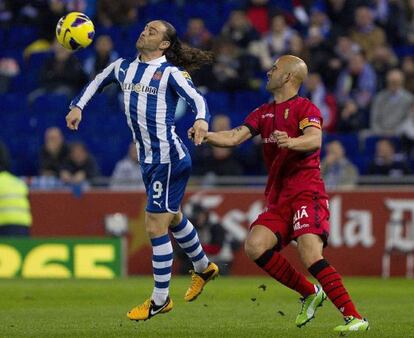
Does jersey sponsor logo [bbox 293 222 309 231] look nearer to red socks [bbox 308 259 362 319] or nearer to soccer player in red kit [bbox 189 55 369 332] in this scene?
soccer player in red kit [bbox 189 55 369 332]

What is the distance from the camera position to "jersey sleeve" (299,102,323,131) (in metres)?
9.15

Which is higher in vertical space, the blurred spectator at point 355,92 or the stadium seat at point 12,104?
the blurred spectator at point 355,92

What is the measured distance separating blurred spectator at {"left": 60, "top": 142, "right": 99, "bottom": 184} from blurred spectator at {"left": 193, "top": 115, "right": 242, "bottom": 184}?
1.66 metres

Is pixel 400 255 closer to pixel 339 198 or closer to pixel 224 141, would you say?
pixel 339 198

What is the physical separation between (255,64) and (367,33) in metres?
1.88

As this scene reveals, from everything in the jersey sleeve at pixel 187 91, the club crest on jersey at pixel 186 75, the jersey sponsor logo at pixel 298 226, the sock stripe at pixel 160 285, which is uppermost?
the club crest on jersey at pixel 186 75

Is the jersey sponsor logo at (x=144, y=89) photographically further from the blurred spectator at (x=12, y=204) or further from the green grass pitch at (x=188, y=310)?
the blurred spectator at (x=12, y=204)

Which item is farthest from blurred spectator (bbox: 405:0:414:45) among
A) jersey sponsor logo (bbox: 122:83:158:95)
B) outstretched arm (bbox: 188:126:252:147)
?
outstretched arm (bbox: 188:126:252:147)

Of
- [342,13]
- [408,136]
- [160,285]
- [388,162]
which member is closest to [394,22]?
[342,13]

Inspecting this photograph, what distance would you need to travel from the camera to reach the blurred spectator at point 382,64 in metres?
18.9

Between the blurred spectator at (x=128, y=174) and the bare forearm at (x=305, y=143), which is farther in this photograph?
the blurred spectator at (x=128, y=174)

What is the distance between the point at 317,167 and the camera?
30.9 feet

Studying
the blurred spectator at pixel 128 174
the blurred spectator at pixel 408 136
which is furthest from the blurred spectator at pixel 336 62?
the blurred spectator at pixel 128 174

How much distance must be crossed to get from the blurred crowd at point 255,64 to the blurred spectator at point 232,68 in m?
0.02
